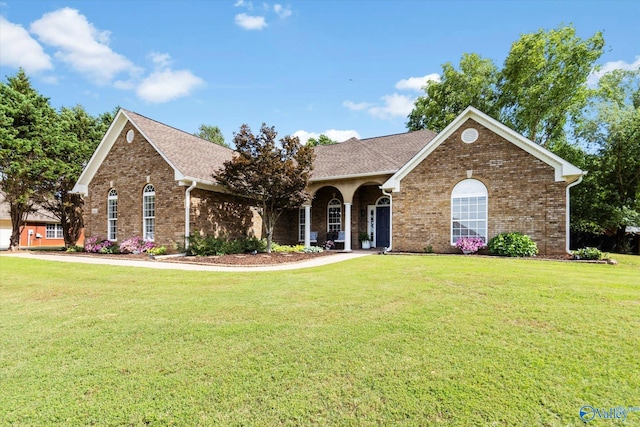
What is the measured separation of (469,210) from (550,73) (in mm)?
17579

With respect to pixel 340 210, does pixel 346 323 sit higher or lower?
lower

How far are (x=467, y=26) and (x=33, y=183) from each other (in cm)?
2533

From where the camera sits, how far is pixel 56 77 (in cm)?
1576

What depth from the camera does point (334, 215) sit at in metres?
19.0

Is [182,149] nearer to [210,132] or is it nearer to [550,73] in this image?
[550,73]

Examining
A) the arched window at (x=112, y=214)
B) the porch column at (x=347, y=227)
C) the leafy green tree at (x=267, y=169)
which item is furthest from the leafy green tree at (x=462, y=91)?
the arched window at (x=112, y=214)

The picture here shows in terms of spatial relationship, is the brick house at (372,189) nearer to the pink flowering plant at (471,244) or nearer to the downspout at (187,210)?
the downspout at (187,210)

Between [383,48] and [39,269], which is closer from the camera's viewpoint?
[39,269]

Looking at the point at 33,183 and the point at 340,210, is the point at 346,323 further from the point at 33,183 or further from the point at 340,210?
the point at 33,183

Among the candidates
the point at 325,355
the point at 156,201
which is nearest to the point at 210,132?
the point at 156,201

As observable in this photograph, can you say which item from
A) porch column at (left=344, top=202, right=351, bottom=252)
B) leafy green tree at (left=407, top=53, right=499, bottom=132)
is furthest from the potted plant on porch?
leafy green tree at (left=407, top=53, right=499, bottom=132)

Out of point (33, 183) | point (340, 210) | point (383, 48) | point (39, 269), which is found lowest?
point (39, 269)

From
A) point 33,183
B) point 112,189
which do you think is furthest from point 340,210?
point 33,183

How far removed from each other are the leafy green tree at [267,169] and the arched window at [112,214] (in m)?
6.83
